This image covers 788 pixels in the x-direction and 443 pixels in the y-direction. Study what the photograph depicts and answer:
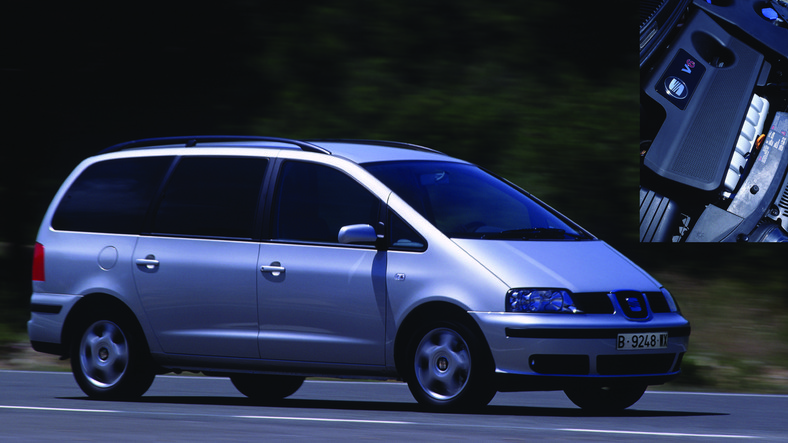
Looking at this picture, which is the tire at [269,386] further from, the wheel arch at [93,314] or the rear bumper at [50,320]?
the rear bumper at [50,320]

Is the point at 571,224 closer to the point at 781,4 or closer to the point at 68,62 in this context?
the point at 781,4

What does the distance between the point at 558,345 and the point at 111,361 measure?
345 cm

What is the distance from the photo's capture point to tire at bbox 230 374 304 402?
10.0m

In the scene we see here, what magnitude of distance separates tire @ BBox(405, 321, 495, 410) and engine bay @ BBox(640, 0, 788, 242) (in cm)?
631

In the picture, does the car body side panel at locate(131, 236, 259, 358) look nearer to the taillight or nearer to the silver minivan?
the silver minivan

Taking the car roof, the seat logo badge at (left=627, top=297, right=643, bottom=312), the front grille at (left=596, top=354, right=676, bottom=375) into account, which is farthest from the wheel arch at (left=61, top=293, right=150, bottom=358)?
the seat logo badge at (left=627, top=297, right=643, bottom=312)

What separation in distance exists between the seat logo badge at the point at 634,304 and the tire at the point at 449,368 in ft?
3.22

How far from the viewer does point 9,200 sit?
1614 centimetres

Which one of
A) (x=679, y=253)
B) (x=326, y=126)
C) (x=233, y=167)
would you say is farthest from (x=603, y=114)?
(x=233, y=167)

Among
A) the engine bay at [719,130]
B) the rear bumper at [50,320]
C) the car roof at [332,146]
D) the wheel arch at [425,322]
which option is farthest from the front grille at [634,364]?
the engine bay at [719,130]

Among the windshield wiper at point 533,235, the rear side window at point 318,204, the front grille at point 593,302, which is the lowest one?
the front grille at point 593,302

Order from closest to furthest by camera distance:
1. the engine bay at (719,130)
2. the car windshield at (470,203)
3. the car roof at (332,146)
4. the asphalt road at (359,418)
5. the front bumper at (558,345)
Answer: the asphalt road at (359,418) < the front bumper at (558,345) < the car windshield at (470,203) < the car roof at (332,146) < the engine bay at (719,130)

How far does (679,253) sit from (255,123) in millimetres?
5134

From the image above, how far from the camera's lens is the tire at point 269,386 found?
10000 millimetres
